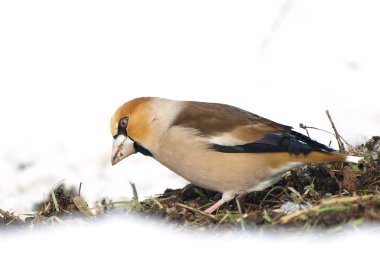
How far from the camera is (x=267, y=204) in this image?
620 centimetres

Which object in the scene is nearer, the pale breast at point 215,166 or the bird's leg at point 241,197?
the pale breast at point 215,166


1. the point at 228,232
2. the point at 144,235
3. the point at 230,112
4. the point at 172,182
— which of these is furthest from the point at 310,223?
the point at 172,182

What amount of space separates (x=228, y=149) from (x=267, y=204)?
466 mm

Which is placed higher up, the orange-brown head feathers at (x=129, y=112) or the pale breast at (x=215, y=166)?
the orange-brown head feathers at (x=129, y=112)

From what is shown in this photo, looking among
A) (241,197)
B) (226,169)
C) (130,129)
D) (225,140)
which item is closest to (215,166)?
(226,169)

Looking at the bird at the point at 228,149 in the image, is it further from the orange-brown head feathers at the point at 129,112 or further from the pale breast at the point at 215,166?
the orange-brown head feathers at the point at 129,112

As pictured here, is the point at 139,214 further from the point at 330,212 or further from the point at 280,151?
the point at 330,212

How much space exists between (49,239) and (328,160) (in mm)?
1830

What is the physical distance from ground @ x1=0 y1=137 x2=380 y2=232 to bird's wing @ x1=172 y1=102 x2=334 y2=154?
0.93 feet

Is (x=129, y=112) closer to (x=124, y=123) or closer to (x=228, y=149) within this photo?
(x=124, y=123)

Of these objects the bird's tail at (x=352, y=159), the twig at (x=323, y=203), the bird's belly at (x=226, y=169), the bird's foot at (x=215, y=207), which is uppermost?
the bird's tail at (x=352, y=159)

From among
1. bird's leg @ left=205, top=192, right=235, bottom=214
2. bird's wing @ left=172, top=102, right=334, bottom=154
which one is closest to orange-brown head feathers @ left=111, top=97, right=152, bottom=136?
bird's wing @ left=172, top=102, right=334, bottom=154

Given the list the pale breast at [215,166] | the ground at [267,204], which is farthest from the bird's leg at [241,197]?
the pale breast at [215,166]

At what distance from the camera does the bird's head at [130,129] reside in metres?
6.38
